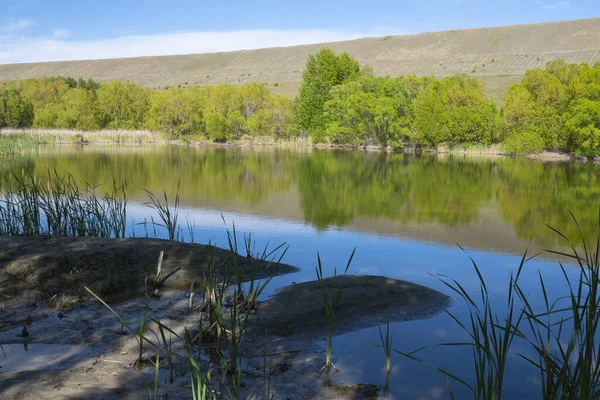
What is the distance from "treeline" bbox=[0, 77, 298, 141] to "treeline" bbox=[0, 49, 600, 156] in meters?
0.09

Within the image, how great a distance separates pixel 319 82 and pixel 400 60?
37604 millimetres

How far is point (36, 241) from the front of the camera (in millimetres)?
6410

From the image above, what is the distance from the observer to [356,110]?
125ft

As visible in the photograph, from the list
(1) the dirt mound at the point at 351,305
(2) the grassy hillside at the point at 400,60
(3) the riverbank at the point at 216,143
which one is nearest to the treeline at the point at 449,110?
(3) the riverbank at the point at 216,143

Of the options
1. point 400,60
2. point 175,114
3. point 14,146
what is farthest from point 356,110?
point 400,60

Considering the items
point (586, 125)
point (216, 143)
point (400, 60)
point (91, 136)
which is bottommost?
point (216, 143)

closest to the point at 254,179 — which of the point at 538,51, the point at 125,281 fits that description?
the point at 125,281

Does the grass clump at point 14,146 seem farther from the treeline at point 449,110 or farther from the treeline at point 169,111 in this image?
the treeline at point 449,110

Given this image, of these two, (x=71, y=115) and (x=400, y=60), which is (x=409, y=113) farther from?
(x=400, y=60)

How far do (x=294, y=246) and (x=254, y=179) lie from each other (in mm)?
10112

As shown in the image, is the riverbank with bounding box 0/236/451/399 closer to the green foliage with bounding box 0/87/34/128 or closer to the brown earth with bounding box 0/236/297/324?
the brown earth with bounding box 0/236/297/324

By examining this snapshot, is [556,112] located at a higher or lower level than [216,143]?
higher

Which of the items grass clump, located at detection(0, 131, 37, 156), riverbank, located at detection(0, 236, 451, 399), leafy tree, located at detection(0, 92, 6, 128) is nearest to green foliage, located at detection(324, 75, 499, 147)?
grass clump, located at detection(0, 131, 37, 156)

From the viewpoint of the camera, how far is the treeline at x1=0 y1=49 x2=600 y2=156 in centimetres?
2911
